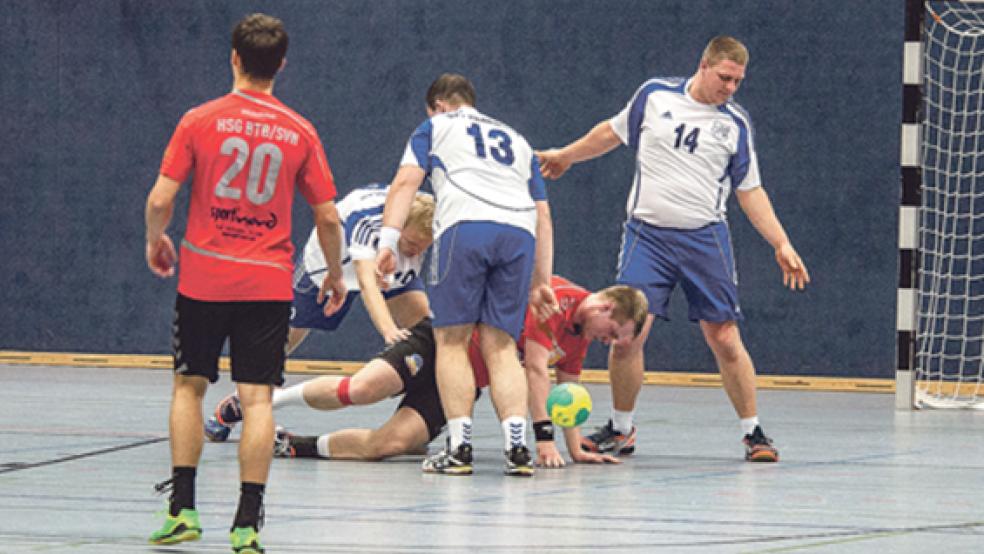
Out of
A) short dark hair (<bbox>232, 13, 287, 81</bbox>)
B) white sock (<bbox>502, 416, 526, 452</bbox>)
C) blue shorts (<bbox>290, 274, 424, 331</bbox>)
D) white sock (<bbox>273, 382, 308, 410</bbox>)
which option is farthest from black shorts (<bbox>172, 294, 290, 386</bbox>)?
blue shorts (<bbox>290, 274, 424, 331</bbox>)

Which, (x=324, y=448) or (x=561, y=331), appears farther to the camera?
(x=324, y=448)

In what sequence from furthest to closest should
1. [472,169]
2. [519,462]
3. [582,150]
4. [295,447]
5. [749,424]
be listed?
[582,150], [749,424], [295,447], [472,169], [519,462]

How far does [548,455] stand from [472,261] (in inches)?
35.5

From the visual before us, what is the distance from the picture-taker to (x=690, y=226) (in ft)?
24.8

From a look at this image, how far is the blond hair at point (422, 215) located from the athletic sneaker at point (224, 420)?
3.90 feet

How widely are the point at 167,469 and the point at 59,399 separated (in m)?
3.66

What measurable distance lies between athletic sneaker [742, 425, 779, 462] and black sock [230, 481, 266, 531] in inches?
126

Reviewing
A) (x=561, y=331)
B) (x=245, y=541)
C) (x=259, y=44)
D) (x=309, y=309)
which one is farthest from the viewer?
(x=309, y=309)

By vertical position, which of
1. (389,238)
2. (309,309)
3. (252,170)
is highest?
(252,170)

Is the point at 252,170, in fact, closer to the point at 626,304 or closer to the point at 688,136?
the point at 626,304

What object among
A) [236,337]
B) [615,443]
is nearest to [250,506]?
[236,337]

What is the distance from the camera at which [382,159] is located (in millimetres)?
13078

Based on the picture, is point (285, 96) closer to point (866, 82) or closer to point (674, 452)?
point (866, 82)

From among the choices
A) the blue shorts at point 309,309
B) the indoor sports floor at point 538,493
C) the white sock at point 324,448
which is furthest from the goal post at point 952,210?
the white sock at point 324,448
